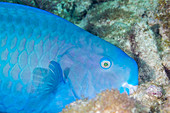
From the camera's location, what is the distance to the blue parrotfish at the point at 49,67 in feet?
6.82

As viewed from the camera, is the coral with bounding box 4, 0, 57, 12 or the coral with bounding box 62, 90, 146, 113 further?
the coral with bounding box 4, 0, 57, 12

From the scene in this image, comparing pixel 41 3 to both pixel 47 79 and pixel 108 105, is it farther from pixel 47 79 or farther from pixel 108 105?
pixel 108 105

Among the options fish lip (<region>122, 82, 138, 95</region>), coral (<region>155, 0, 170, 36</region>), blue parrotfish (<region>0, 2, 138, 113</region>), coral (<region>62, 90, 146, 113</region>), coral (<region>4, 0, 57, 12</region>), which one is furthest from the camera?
coral (<region>4, 0, 57, 12</region>)

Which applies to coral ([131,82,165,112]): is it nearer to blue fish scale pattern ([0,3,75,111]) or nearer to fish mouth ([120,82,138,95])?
fish mouth ([120,82,138,95])

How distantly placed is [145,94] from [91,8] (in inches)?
128

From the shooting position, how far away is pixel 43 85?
2.13m

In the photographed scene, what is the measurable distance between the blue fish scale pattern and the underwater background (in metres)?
0.72

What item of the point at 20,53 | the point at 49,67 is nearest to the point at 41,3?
the point at 20,53

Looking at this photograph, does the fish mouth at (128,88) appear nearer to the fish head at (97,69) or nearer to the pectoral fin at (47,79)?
the fish head at (97,69)

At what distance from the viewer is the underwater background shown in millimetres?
1803

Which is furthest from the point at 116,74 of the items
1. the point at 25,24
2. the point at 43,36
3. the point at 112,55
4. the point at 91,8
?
the point at 91,8

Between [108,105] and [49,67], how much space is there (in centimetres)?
89

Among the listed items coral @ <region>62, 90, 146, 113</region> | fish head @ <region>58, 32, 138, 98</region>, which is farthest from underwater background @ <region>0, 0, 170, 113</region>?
fish head @ <region>58, 32, 138, 98</region>

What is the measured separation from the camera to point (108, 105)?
1.75m
